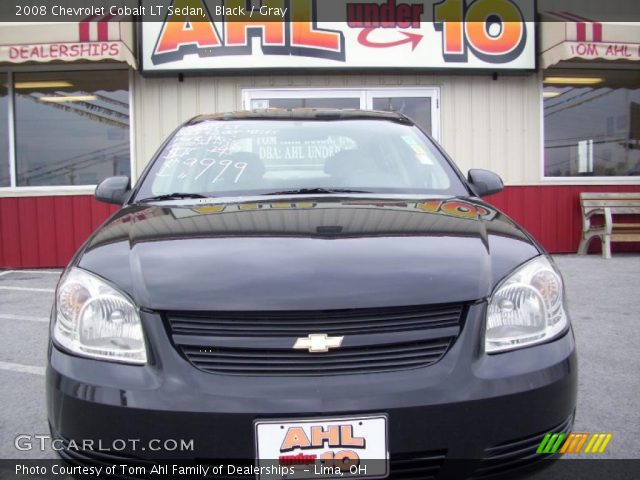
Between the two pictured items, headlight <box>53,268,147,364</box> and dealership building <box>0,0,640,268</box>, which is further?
dealership building <box>0,0,640,268</box>

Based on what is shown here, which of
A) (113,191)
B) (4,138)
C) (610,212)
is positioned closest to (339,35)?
(610,212)

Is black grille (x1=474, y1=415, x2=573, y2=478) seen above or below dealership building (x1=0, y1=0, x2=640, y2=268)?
below

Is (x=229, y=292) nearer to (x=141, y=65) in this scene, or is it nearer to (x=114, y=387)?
(x=114, y=387)

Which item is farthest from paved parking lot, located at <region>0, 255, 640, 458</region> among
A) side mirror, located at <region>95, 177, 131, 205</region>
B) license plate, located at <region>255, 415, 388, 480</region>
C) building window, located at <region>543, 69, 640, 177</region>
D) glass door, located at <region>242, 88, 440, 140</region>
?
glass door, located at <region>242, 88, 440, 140</region>

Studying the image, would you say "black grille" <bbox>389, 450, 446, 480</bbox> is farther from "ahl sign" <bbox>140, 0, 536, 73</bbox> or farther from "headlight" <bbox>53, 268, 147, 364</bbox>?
"ahl sign" <bbox>140, 0, 536, 73</bbox>

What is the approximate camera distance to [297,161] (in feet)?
8.55

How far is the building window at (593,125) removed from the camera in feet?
25.7

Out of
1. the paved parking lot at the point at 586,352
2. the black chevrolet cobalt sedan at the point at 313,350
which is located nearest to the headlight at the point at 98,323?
the black chevrolet cobalt sedan at the point at 313,350

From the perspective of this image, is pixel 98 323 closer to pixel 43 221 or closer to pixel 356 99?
pixel 356 99

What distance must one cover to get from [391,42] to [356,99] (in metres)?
0.84

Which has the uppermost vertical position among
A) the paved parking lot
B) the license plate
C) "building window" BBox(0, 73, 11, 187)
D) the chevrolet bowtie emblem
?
"building window" BBox(0, 73, 11, 187)

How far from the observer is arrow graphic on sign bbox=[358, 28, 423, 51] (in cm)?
707

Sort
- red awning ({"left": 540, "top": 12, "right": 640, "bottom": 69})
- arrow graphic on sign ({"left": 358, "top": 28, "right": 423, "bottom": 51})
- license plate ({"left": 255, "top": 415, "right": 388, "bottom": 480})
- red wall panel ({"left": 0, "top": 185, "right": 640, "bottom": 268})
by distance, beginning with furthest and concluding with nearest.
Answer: red wall panel ({"left": 0, "top": 185, "right": 640, "bottom": 268}) → arrow graphic on sign ({"left": 358, "top": 28, "right": 423, "bottom": 51}) → red awning ({"left": 540, "top": 12, "right": 640, "bottom": 69}) → license plate ({"left": 255, "top": 415, "right": 388, "bottom": 480})

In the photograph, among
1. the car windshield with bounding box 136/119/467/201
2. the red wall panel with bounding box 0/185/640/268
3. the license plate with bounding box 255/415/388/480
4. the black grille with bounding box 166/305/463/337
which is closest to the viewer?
the license plate with bounding box 255/415/388/480
